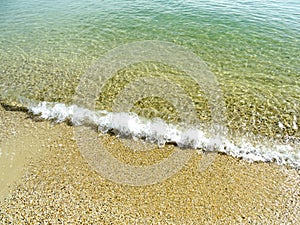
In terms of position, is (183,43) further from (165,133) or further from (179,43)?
(165,133)

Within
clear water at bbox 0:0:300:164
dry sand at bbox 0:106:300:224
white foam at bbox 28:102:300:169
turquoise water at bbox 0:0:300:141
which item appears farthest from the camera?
turquoise water at bbox 0:0:300:141

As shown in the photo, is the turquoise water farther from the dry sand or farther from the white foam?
the dry sand

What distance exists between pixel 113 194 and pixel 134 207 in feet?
1.50

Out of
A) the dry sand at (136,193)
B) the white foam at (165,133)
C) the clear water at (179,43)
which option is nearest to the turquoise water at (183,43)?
the clear water at (179,43)

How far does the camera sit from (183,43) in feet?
35.0

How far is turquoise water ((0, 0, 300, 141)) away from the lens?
Answer: 7.33m

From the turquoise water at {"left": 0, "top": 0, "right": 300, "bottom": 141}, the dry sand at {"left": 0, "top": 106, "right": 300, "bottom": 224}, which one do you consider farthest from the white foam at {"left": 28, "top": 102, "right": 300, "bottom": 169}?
the turquoise water at {"left": 0, "top": 0, "right": 300, "bottom": 141}

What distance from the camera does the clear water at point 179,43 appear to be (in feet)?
23.6

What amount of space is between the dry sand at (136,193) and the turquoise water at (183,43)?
5.36 ft

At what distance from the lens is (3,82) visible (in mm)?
8172

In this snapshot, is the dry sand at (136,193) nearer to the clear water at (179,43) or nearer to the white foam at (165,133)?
the white foam at (165,133)

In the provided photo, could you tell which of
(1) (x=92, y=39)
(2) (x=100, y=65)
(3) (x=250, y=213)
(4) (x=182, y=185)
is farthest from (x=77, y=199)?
(1) (x=92, y=39)

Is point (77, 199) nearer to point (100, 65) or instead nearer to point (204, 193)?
point (204, 193)

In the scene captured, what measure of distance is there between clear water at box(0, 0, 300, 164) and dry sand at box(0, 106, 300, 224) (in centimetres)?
157
